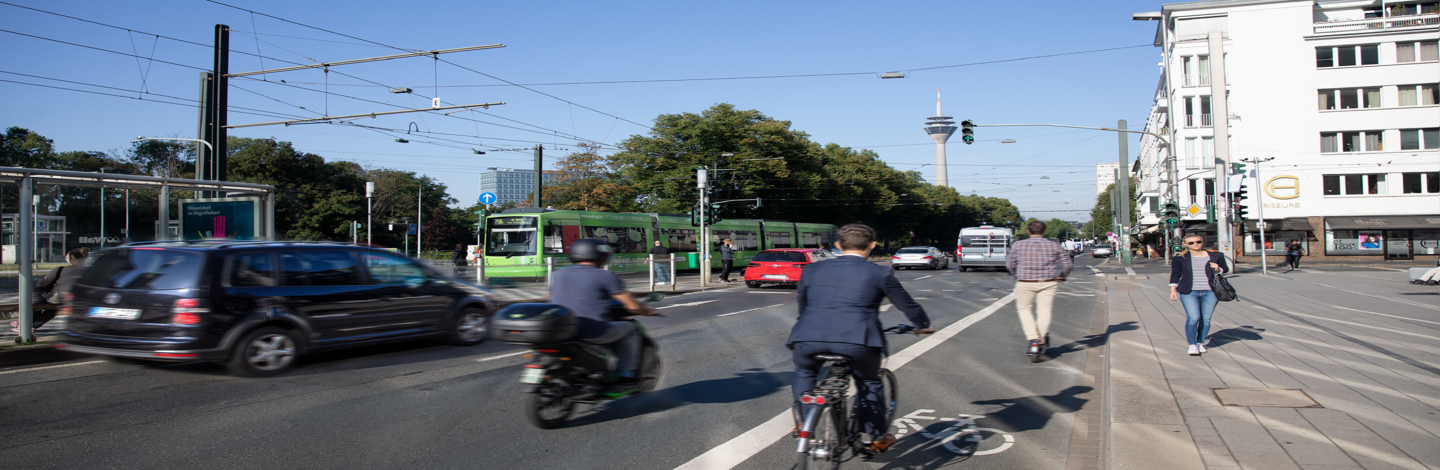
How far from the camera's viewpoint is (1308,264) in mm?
41844

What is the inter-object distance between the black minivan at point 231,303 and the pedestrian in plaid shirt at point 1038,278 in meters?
6.54

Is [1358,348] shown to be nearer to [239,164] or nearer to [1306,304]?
[1306,304]

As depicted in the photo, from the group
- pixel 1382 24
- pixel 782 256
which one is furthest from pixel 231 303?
pixel 1382 24

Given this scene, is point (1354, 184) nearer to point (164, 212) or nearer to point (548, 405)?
point (548, 405)

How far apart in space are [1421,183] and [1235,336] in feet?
151

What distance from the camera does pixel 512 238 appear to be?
26.8m

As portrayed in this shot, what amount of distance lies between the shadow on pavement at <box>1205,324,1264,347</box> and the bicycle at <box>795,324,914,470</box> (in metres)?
6.53

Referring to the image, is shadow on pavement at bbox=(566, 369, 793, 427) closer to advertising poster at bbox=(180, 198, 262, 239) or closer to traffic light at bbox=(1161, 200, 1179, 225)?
advertising poster at bbox=(180, 198, 262, 239)

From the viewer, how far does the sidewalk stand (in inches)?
163

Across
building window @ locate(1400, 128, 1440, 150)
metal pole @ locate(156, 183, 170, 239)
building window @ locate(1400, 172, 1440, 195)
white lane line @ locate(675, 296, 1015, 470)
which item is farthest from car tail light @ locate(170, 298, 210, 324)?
building window @ locate(1400, 128, 1440, 150)

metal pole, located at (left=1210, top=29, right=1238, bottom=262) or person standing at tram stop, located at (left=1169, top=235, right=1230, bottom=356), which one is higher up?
metal pole, located at (left=1210, top=29, right=1238, bottom=262)

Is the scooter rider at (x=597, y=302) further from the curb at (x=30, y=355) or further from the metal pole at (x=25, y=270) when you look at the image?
the metal pole at (x=25, y=270)

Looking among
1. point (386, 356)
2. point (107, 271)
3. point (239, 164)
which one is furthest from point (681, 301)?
point (239, 164)

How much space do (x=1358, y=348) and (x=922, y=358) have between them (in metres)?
4.32
